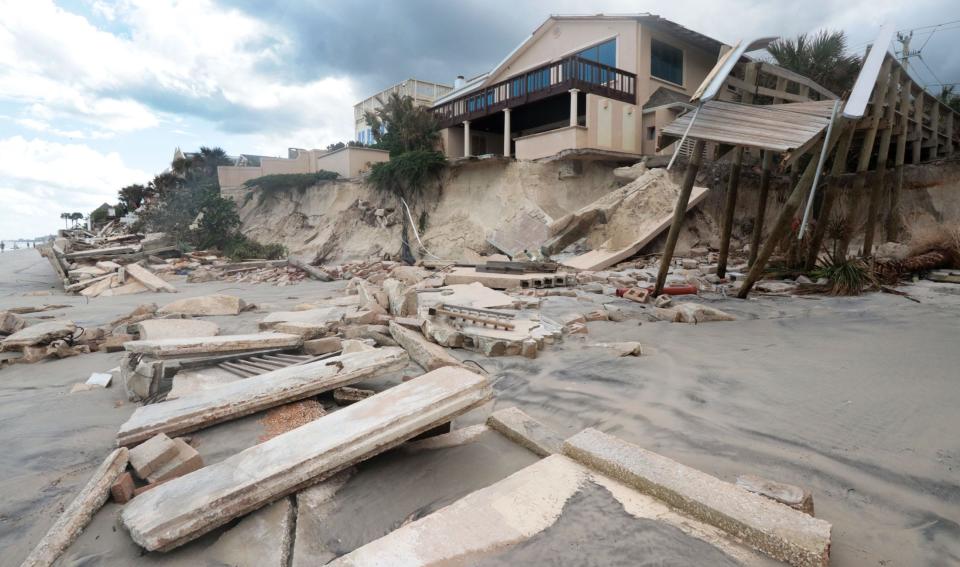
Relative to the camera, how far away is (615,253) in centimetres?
1116

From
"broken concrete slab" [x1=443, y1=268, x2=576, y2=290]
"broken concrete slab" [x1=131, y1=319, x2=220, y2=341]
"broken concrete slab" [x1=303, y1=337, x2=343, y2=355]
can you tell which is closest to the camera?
"broken concrete slab" [x1=303, y1=337, x2=343, y2=355]

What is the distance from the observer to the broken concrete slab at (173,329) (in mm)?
5154

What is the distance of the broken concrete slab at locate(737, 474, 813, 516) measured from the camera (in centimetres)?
184

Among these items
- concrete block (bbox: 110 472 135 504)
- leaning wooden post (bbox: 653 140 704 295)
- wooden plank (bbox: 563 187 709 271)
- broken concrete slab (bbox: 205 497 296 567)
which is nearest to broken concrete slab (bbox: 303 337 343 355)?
concrete block (bbox: 110 472 135 504)

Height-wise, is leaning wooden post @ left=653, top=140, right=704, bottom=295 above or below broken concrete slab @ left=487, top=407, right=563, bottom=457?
above

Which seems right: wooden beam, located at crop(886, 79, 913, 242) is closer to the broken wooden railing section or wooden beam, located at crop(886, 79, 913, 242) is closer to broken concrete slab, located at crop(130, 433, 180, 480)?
the broken wooden railing section

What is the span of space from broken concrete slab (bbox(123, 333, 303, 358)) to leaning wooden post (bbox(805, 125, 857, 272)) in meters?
6.98

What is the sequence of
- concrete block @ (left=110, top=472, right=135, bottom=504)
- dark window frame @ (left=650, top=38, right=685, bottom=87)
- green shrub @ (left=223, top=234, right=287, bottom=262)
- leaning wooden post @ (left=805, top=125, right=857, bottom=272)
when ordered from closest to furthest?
concrete block @ (left=110, top=472, right=135, bottom=504)
leaning wooden post @ (left=805, top=125, right=857, bottom=272)
dark window frame @ (left=650, top=38, right=685, bottom=87)
green shrub @ (left=223, top=234, right=287, bottom=262)

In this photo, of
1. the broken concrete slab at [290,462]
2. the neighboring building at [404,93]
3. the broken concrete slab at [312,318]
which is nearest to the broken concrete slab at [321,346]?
the broken concrete slab at [312,318]

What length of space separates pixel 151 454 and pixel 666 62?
19079 mm

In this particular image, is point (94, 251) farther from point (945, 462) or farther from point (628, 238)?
point (945, 462)

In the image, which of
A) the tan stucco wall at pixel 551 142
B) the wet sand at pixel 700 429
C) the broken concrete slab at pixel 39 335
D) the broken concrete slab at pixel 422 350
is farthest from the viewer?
the tan stucco wall at pixel 551 142

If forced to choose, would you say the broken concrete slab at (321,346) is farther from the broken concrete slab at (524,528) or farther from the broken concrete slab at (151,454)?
the broken concrete slab at (524,528)

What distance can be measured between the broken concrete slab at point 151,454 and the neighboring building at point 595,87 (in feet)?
44.1
